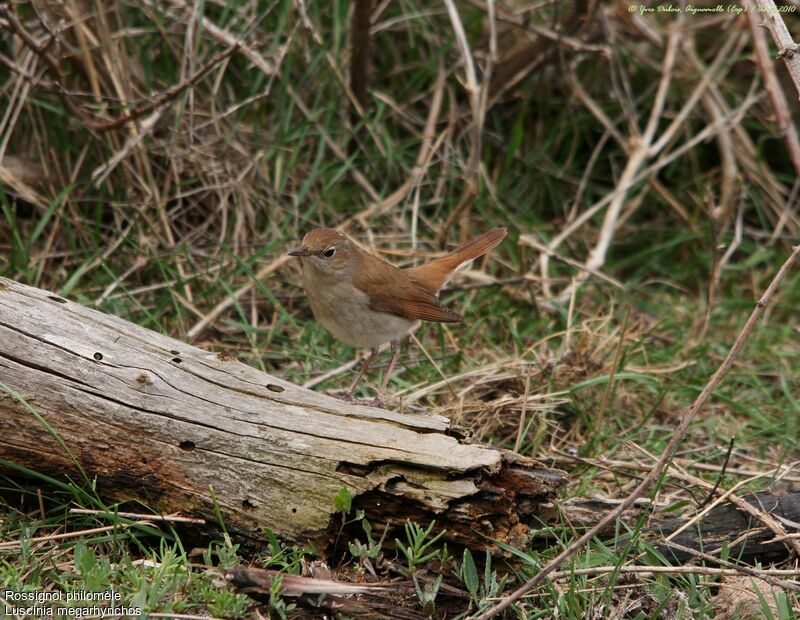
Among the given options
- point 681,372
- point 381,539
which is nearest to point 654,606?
point 381,539

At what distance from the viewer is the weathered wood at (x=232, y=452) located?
136 inches

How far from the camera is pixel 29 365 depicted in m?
3.57

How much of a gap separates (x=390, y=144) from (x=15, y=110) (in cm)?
257

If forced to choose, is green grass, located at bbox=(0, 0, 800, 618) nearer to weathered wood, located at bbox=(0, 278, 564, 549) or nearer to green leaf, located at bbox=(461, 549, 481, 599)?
green leaf, located at bbox=(461, 549, 481, 599)

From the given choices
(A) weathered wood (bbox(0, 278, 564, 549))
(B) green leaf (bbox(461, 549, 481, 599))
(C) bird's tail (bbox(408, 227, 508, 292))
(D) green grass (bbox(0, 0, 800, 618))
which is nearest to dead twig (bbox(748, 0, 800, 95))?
(A) weathered wood (bbox(0, 278, 564, 549))

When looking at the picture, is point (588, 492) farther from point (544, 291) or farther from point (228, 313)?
point (228, 313)

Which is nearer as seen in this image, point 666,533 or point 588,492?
point 666,533

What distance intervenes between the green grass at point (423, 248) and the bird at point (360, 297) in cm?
34

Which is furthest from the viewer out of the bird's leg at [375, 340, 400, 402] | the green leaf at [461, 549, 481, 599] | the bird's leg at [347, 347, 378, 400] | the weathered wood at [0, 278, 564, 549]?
the bird's leg at [347, 347, 378, 400]

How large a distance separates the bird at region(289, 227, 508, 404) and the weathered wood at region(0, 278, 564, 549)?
1.26 meters

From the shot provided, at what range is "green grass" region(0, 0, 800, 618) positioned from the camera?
3.53 meters

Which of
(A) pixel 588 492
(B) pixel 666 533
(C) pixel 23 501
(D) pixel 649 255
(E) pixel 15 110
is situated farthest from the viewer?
(D) pixel 649 255

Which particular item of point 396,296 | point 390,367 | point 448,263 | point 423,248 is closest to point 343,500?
point 390,367

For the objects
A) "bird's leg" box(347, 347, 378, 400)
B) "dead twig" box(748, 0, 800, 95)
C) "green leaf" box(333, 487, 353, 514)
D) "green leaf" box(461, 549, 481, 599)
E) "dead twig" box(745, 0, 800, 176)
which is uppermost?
"dead twig" box(748, 0, 800, 95)
